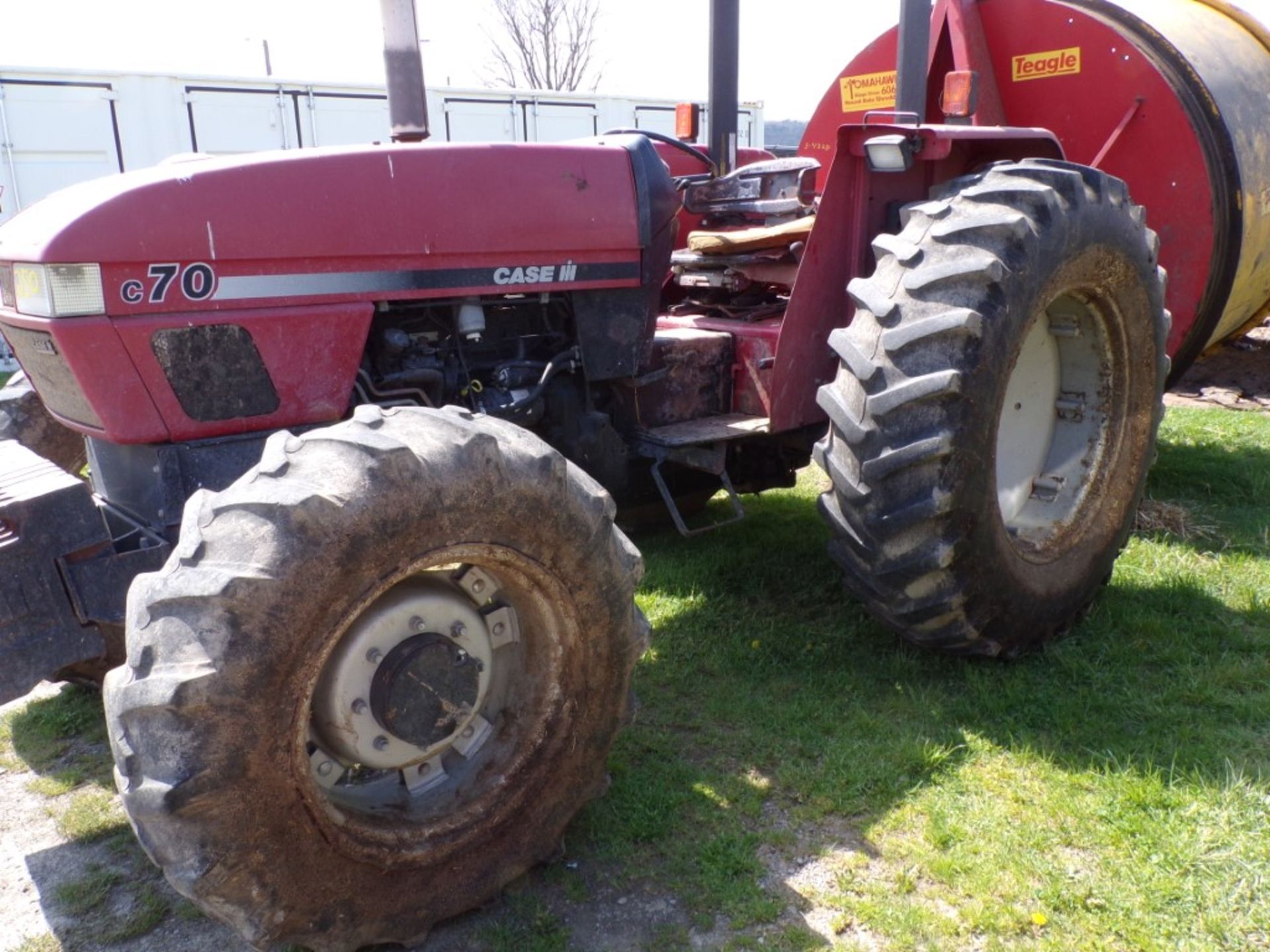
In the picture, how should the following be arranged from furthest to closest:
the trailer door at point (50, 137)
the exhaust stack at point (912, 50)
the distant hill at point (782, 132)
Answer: the distant hill at point (782, 132) → the trailer door at point (50, 137) → the exhaust stack at point (912, 50)

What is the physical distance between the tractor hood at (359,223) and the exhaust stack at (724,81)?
101 centimetres

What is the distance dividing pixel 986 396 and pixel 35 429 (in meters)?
3.01

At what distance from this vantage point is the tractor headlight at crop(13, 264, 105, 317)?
8.10ft

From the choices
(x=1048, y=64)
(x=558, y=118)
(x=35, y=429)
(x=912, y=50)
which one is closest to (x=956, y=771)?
(x=912, y=50)

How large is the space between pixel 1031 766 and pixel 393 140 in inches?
99.8

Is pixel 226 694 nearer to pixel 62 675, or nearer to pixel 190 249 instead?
pixel 190 249

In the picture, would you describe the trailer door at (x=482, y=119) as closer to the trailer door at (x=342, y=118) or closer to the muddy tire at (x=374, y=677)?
the trailer door at (x=342, y=118)

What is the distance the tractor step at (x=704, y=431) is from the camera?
356 cm

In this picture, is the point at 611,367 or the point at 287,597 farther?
the point at 611,367

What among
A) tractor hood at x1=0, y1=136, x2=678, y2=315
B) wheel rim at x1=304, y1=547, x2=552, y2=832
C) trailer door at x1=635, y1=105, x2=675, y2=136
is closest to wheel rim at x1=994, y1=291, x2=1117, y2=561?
tractor hood at x1=0, y1=136, x2=678, y2=315

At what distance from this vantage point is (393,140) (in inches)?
125

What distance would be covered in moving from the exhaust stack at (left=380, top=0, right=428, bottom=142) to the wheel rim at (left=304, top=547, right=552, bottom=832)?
54.5 inches

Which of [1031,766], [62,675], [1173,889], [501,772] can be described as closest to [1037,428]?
[1031,766]

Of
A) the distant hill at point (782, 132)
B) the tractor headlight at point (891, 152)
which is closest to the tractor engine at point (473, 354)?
the tractor headlight at point (891, 152)
